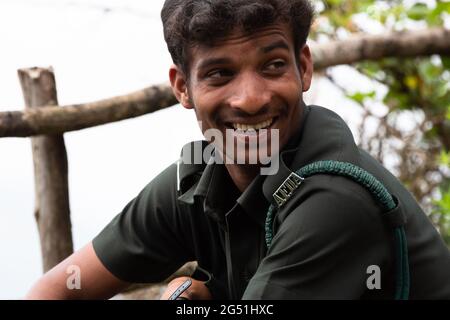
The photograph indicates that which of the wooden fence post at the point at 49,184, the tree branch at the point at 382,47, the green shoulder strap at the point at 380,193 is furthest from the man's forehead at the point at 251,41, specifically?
the tree branch at the point at 382,47

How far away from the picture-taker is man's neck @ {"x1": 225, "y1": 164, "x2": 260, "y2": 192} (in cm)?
233

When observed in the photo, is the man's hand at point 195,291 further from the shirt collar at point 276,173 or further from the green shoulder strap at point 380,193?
the green shoulder strap at point 380,193

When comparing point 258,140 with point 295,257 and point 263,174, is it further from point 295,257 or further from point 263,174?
point 295,257

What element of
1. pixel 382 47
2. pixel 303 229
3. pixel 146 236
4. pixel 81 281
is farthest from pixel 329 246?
pixel 382 47

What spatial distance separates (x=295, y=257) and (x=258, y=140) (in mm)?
369

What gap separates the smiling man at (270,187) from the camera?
1.97 m

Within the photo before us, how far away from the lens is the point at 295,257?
198 cm

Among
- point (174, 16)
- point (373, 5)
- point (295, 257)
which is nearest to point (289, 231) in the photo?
point (295, 257)

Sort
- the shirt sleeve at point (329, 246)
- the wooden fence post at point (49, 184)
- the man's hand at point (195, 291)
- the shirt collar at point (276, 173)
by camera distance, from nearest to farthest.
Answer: the shirt sleeve at point (329, 246) → the shirt collar at point (276, 173) → the man's hand at point (195, 291) → the wooden fence post at point (49, 184)

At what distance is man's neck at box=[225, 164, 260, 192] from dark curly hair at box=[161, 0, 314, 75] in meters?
0.31

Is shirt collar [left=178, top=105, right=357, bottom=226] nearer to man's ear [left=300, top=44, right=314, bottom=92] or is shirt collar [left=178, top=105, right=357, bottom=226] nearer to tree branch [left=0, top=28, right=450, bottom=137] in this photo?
man's ear [left=300, top=44, right=314, bottom=92]

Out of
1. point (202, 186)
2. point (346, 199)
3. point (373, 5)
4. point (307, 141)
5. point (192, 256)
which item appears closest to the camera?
point (346, 199)

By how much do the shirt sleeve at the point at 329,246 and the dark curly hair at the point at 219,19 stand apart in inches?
17.8

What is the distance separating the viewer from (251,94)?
211cm
